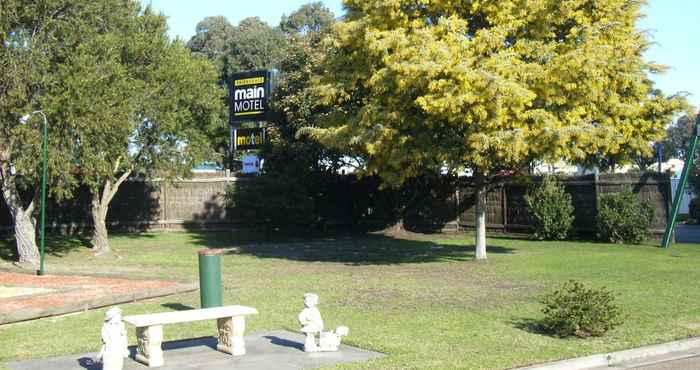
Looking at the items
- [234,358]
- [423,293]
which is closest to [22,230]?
[423,293]

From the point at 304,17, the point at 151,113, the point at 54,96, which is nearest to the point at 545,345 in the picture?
the point at 54,96

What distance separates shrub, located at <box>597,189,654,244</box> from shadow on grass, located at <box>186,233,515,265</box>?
374cm

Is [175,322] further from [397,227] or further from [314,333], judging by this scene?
[397,227]

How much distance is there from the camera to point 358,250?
2420cm

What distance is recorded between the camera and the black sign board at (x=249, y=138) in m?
27.9

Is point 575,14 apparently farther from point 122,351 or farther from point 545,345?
point 122,351

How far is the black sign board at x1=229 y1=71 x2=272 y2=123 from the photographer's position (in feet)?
89.3

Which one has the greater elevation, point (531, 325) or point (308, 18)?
point (308, 18)

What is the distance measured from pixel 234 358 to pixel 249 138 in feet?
62.4

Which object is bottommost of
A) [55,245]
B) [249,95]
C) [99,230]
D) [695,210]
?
[55,245]

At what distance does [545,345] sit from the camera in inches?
391

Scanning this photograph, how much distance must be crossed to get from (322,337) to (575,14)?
12030 millimetres

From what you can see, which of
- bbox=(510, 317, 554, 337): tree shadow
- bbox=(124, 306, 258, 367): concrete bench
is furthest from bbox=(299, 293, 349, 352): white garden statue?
bbox=(510, 317, 554, 337): tree shadow

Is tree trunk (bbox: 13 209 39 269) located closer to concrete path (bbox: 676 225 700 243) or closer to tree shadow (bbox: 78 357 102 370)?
tree shadow (bbox: 78 357 102 370)
